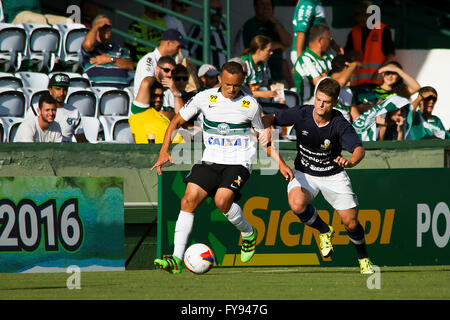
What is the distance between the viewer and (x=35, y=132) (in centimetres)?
987

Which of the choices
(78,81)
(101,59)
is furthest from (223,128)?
(101,59)

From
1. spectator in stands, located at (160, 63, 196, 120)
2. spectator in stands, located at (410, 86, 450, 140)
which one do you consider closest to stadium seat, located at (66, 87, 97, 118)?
spectator in stands, located at (160, 63, 196, 120)

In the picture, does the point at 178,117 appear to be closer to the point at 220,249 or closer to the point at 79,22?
the point at 220,249

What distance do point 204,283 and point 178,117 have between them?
174 centimetres

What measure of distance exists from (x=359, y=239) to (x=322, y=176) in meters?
0.75

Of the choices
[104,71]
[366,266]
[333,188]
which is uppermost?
[104,71]

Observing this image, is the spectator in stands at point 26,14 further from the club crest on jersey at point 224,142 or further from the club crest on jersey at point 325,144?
the club crest on jersey at point 325,144

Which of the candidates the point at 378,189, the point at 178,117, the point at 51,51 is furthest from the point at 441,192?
the point at 51,51

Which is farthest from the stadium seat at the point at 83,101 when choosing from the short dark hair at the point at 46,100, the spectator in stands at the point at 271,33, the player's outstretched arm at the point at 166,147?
the spectator in stands at the point at 271,33

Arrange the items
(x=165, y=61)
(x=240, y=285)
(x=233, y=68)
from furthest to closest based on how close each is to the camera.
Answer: (x=165, y=61), (x=233, y=68), (x=240, y=285)

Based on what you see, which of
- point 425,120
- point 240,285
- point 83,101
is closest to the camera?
point 240,285

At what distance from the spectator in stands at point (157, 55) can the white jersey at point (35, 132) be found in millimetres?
1311

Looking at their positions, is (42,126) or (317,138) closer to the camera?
(317,138)

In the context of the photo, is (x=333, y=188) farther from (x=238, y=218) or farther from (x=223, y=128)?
(x=223, y=128)
